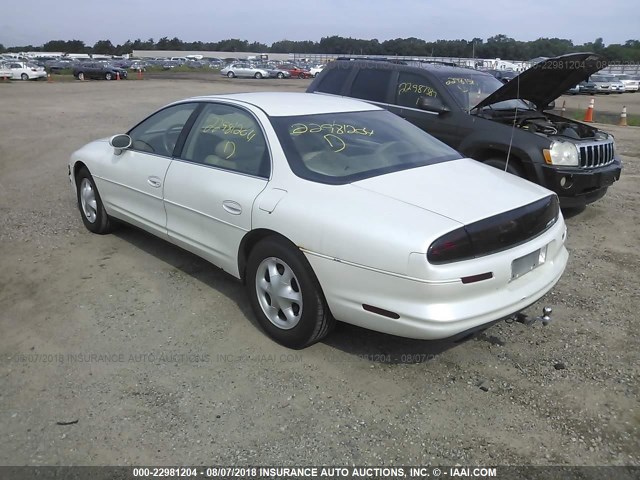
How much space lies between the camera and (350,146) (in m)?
3.86

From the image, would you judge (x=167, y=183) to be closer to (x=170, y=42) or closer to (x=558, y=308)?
(x=558, y=308)

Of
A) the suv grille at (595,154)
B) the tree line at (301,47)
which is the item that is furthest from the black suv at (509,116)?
the tree line at (301,47)

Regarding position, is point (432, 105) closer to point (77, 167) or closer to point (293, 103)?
point (293, 103)

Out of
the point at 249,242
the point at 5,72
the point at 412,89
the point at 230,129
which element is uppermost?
the point at 412,89

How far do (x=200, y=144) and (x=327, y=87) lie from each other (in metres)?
4.12

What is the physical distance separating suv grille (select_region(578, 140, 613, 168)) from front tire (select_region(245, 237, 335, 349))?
4.05 meters

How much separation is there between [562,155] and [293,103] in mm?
3235

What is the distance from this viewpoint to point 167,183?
442cm

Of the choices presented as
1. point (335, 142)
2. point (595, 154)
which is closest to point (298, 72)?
point (595, 154)

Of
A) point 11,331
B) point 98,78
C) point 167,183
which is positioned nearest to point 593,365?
point 167,183

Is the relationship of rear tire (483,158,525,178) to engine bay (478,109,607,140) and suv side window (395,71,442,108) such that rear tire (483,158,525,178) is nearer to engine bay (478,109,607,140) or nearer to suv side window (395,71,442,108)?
engine bay (478,109,607,140)

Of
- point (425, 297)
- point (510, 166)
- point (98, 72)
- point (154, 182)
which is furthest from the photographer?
point (98, 72)

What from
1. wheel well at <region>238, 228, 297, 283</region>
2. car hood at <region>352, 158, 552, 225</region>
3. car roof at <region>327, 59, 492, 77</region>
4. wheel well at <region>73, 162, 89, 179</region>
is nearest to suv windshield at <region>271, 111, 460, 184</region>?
car hood at <region>352, 158, 552, 225</region>

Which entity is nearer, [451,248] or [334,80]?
[451,248]
